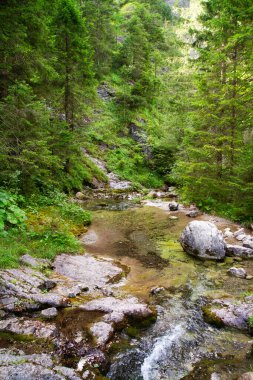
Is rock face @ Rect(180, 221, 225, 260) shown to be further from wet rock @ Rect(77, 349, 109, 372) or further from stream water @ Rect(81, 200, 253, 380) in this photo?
wet rock @ Rect(77, 349, 109, 372)

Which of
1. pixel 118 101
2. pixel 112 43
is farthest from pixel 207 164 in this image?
pixel 112 43

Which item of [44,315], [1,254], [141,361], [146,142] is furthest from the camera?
[146,142]

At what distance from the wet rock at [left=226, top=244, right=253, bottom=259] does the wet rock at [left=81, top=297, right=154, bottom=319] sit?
4700 mm

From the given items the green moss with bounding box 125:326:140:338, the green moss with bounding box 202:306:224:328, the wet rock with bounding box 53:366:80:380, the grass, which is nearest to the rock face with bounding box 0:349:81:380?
the wet rock with bounding box 53:366:80:380

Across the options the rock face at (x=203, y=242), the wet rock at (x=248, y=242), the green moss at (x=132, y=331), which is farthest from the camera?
the wet rock at (x=248, y=242)

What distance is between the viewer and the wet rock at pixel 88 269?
7.71 metres

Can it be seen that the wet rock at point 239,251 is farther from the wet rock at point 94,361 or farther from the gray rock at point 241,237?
the wet rock at point 94,361

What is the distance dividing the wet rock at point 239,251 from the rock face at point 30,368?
22.7ft

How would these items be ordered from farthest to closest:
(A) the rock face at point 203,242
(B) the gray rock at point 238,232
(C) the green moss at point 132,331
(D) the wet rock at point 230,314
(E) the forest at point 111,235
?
(B) the gray rock at point 238,232, (A) the rock face at point 203,242, (D) the wet rock at point 230,314, (C) the green moss at point 132,331, (E) the forest at point 111,235

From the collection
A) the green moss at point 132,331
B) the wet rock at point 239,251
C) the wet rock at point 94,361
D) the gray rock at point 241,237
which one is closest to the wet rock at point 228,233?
the gray rock at point 241,237

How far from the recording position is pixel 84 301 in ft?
20.7

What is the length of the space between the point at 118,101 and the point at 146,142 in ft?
21.6

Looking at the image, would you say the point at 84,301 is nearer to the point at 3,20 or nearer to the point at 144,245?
the point at 144,245

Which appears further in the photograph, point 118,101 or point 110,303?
point 118,101
